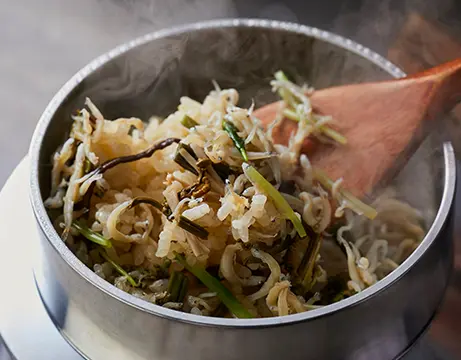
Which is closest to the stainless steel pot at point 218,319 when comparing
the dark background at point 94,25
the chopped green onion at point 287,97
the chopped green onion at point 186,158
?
the chopped green onion at point 287,97

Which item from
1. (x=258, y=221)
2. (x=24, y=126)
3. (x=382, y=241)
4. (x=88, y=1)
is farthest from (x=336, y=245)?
(x=88, y=1)

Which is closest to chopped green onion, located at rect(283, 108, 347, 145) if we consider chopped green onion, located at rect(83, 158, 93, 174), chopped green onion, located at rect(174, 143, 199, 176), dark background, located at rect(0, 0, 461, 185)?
chopped green onion, located at rect(174, 143, 199, 176)

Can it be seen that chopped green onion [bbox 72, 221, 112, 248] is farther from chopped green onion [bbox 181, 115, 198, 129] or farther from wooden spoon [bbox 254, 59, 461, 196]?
wooden spoon [bbox 254, 59, 461, 196]

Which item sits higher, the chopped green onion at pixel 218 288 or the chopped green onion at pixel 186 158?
the chopped green onion at pixel 186 158

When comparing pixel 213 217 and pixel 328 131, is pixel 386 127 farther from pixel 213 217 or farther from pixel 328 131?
pixel 213 217

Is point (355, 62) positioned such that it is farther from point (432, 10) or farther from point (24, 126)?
point (24, 126)

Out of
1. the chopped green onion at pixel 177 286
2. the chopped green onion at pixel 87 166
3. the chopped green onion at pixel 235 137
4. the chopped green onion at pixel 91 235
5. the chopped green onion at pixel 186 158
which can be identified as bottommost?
the chopped green onion at pixel 177 286

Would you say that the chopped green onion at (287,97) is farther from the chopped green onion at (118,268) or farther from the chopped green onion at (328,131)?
the chopped green onion at (118,268)
